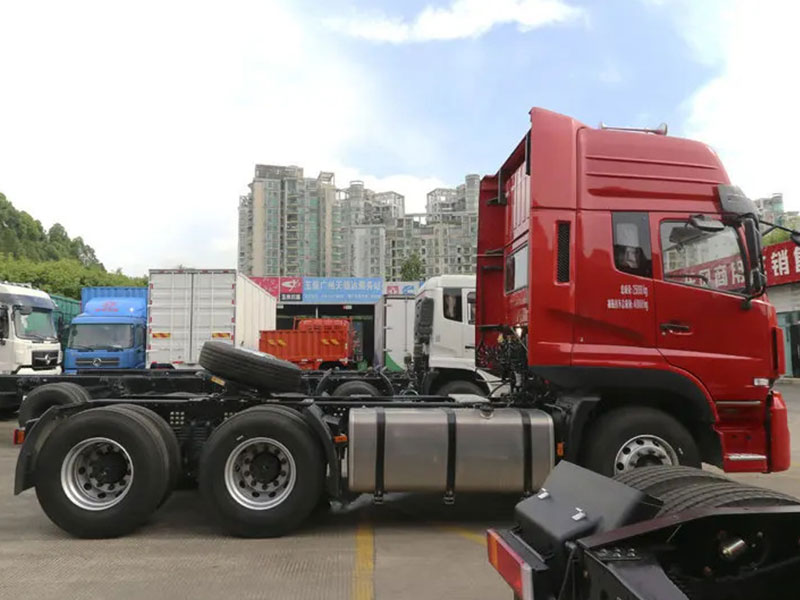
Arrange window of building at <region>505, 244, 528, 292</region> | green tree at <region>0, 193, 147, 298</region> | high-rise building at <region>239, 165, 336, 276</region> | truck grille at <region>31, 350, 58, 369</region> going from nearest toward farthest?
1. window of building at <region>505, 244, 528, 292</region>
2. truck grille at <region>31, 350, 58, 369</region>
3. green tree at <region>0, 193, 147, 298</region>
4. high-rise building at <region>239, 165, 336, 276</region>

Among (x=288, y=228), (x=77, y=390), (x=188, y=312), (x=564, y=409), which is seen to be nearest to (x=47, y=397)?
(x=77, y=390)

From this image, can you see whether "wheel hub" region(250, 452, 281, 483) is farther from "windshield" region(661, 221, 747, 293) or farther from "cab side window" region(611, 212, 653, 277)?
"windshield" region(661, 221, 747, 293)

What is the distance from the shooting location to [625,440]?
5383 millimetres

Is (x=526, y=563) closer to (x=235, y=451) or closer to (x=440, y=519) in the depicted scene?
(x=235, y=451)

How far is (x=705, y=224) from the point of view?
5.28 meters

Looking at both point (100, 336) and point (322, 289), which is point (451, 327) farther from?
point (322, 289)

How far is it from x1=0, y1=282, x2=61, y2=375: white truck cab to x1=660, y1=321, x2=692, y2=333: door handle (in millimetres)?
12989

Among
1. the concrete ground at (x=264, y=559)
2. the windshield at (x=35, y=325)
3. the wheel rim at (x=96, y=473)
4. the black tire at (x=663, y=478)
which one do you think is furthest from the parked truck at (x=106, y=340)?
the black tire at (x=663, y=478)

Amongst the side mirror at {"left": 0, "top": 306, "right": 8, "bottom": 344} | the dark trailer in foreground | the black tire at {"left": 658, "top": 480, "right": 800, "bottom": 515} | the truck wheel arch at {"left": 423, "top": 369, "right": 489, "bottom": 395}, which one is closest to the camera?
the dark trailer in foreground

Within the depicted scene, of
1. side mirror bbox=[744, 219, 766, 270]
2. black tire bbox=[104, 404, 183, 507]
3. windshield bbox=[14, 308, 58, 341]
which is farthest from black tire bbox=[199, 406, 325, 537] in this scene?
windshield bbox=[14, 308, 58, 341]

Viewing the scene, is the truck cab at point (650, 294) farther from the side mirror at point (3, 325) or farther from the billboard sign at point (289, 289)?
the billboard sign at point (289, 289)

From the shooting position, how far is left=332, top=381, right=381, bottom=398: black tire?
10328mm

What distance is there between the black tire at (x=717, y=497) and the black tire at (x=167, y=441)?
4285 millimetres

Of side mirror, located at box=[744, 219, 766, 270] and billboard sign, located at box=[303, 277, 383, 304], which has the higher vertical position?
billboard sign, located at box=[303, 277, 383, 304]
